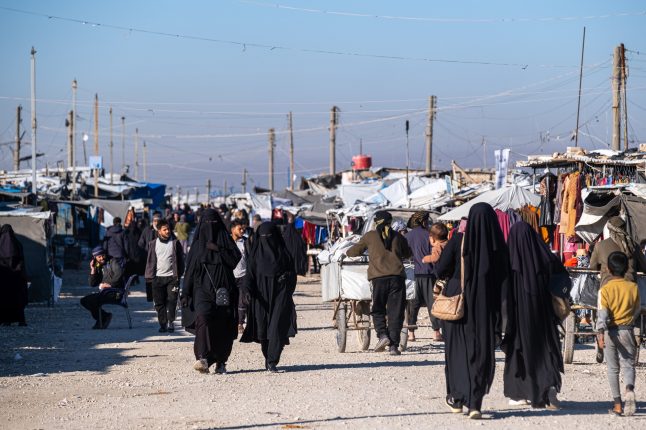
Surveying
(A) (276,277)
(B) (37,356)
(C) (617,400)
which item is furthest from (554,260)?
(B) (37,356)

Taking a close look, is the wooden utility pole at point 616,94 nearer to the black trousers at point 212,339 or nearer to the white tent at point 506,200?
the white tent at point 506,200

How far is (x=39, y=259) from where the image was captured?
834 inches

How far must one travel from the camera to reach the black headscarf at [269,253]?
11.7 metres

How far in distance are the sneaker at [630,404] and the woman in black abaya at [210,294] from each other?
443cm

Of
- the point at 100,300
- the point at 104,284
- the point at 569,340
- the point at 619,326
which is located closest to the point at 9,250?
the point at 104,284

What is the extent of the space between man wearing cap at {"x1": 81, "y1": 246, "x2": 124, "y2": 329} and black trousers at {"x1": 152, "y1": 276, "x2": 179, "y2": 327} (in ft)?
4.08

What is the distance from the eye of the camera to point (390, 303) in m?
13.0

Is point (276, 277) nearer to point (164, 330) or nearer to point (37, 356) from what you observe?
point (37, 356)

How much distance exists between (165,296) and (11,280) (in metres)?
2.90

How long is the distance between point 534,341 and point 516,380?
34cm

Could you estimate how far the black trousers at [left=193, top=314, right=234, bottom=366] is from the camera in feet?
37.4

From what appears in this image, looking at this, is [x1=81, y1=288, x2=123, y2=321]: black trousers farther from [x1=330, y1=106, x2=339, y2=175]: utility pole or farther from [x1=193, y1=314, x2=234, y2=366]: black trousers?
[x1=330, y1=106, x2=339, y2=175]: utility pole

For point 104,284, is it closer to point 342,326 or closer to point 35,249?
point 35,249

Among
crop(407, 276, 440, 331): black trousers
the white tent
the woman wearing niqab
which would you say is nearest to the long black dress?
crop(407, 276, 440, 331): black trousers
